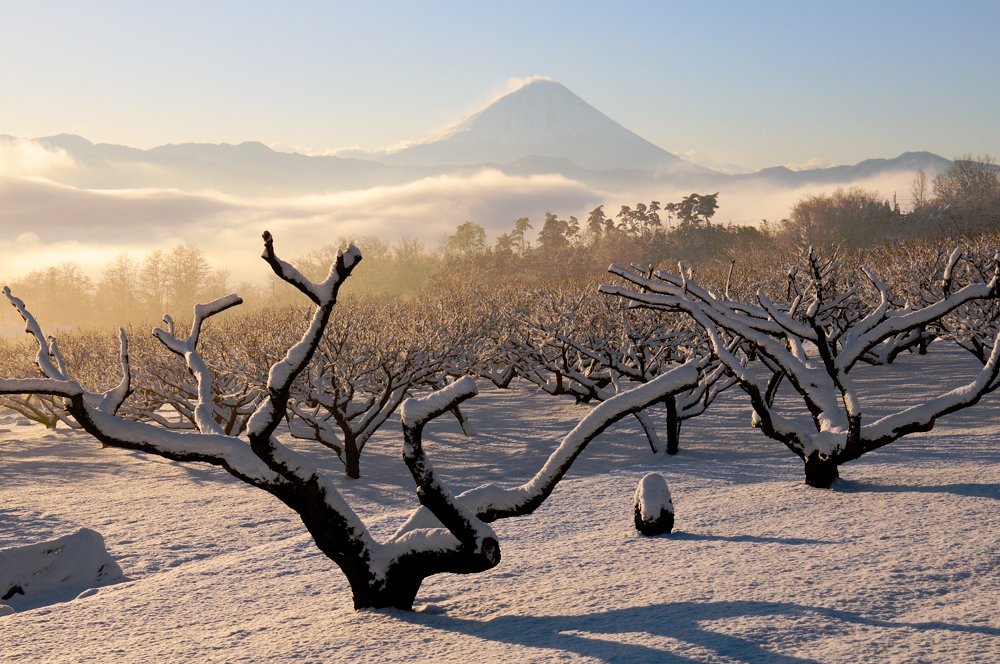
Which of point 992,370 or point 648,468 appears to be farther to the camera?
point 648,468

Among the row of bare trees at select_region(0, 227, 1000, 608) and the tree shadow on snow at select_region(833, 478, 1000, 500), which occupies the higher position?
the row of bare trees at select_region(0, 227, 1000, 608)

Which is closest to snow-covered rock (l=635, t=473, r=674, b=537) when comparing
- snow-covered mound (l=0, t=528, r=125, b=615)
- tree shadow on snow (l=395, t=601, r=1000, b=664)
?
tree shadow on snow (l=395, t=601, r=1000, b=664)

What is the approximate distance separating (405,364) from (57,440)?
56.2ft

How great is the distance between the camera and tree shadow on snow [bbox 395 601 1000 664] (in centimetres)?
460

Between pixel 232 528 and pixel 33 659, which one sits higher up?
pixel 33 659

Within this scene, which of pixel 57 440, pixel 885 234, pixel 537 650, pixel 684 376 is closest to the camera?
pixel 537 650

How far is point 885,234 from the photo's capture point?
77.8 metres

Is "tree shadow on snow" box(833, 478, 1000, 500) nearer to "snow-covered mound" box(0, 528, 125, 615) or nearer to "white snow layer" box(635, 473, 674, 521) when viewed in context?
"white snow layer" box(635, 473, 674, 521)

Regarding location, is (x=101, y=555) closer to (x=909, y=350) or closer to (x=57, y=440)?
(x=57, y=440)

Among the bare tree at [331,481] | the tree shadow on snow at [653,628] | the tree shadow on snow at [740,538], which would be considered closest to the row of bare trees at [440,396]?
the bare tree at [331,481]

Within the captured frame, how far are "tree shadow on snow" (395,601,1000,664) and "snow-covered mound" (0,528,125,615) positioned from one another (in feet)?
19.7

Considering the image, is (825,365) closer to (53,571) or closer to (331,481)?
(331,481)

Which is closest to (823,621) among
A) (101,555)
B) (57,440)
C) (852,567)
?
(852,567)

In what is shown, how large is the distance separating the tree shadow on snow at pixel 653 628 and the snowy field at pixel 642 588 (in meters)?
0.02
